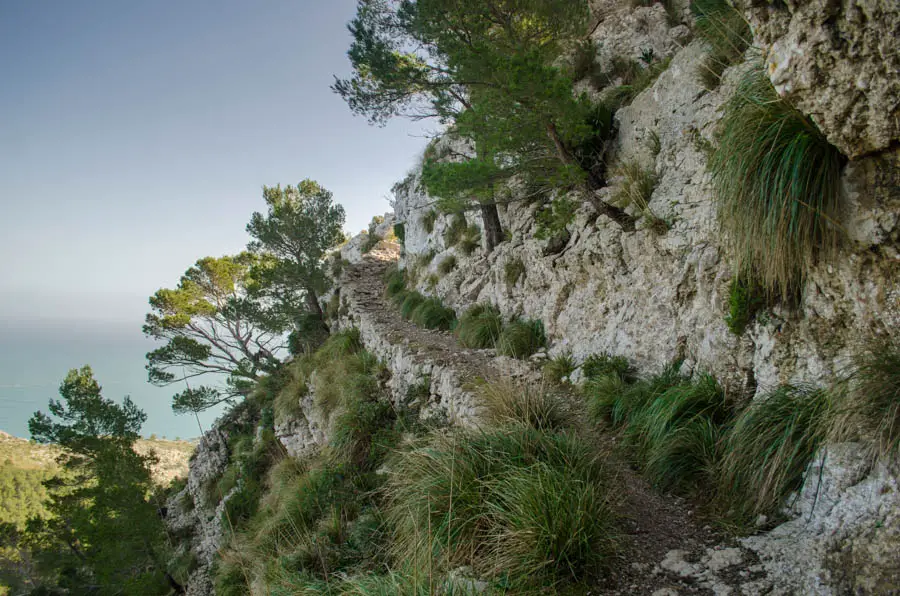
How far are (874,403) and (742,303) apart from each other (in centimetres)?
159

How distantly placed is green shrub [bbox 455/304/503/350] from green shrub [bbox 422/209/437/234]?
677 centimetres

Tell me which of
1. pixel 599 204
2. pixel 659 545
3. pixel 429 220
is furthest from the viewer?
pixel 429 220

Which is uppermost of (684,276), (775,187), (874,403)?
(775,187)

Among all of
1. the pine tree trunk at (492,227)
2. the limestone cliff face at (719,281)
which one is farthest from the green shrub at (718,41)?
the pine tree trunk at (492,227)

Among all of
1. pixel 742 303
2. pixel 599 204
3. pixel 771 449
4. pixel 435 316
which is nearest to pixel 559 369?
pixel 599 204

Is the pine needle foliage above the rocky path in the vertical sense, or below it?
above

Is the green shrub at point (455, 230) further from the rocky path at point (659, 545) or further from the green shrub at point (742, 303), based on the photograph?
the green shrub at point (742, 303)

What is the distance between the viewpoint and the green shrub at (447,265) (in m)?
12.8

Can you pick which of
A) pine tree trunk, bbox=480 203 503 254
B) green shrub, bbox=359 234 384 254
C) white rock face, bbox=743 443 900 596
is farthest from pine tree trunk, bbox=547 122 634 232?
green shrub, bbox=359 234 384 254

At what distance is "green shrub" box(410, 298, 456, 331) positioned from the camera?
11188 mm

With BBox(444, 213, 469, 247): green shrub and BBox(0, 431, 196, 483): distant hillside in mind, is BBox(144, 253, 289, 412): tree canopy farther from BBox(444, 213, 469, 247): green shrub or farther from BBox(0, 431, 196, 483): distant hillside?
BBox(0, 431, 196, 483): distant hillside

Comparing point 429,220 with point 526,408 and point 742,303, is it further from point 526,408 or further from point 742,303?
point 742,303

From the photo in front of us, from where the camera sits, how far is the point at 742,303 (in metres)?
3.54

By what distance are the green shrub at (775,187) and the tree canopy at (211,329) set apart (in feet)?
60.7
